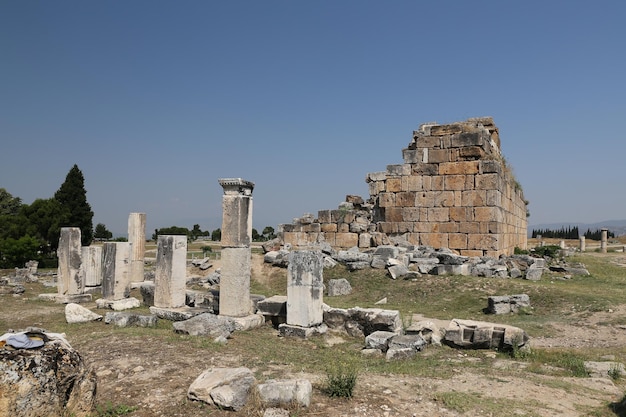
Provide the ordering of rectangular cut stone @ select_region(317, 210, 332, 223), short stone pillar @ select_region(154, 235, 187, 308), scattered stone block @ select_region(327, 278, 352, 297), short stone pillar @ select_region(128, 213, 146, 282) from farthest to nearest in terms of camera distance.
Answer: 1. rectangular cut stone @ select_region(317, 210, 332, 223)
2. short stone pillar @ select_region(128, 213, 146, 282)
3. scattered stone block @ select_region(327, 278, 352, 297)
4. short stone pillar @ select_region(154, 235, 187, 308)

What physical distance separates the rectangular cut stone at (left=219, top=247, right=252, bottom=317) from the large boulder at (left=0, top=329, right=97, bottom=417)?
5.34m

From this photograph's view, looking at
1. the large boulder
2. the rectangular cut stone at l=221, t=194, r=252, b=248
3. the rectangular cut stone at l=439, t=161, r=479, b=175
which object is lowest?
the large boulder

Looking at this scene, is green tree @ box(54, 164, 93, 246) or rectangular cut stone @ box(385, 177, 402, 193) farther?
green tree @ box(54, 164, 93, 246)

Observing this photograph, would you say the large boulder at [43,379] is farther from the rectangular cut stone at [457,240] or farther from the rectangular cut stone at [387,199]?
the rectangular cut stone at [387,199]

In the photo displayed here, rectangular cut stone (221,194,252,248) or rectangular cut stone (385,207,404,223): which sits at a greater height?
rectangular cut stone (385,207,404,223)

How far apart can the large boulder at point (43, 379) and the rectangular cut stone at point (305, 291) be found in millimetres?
5192

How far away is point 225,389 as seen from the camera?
5.02m

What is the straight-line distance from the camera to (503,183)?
1806 cm

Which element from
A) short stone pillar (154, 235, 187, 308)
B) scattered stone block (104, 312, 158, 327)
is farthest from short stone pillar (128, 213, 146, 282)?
scattered stone block (104, 312, 158, 327)

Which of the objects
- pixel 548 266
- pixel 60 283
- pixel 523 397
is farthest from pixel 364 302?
pixel 60 283

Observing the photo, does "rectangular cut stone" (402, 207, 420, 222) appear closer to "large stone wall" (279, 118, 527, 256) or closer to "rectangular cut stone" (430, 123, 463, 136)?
"large stone wall" (279, 118, 527, 256)

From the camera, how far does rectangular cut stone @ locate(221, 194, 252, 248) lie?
1036cm

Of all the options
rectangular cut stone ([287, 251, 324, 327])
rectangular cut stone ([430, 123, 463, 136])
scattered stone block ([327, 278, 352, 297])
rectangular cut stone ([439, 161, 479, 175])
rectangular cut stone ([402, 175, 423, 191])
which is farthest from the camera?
rectangular cut stone ([402, 175, 423, 191])

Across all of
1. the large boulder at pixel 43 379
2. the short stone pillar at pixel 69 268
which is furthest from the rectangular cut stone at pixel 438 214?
the large boulder at pixel 43 379
